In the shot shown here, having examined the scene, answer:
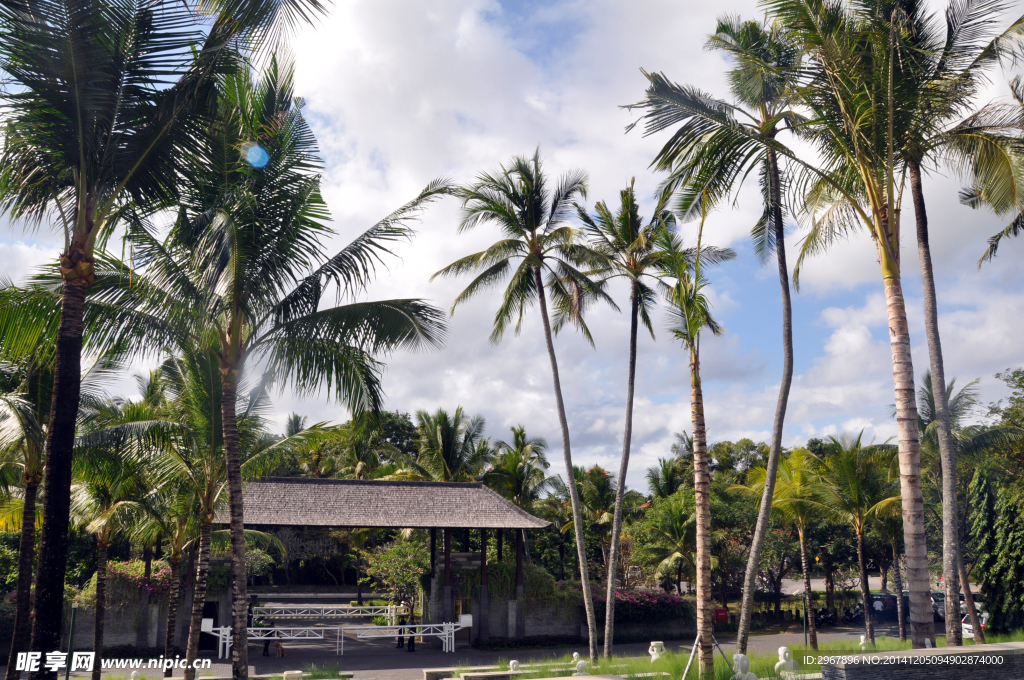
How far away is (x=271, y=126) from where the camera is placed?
11445 millimetres

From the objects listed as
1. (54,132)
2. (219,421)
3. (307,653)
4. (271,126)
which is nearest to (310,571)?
(307,653)

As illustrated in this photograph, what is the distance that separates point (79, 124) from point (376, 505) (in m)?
18.4

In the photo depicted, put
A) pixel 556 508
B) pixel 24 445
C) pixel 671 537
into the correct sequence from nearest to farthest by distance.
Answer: pixel 24 445, pixel 671 537, pixel 556 508

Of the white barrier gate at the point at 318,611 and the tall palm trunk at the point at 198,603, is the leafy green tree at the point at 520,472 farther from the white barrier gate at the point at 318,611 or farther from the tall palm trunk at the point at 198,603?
the tall palm trunk at the point at 198,603

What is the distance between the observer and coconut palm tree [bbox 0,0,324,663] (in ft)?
22.3

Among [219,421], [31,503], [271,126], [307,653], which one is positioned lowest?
[307,653]

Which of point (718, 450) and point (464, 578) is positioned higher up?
point (718, 450)

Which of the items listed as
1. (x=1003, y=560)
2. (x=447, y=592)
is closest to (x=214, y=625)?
(x=447, y=592)

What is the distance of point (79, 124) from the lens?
716 cm

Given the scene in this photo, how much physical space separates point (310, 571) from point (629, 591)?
803 inches

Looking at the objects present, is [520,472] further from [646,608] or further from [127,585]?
[127,585]

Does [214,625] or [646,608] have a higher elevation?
[214,625]

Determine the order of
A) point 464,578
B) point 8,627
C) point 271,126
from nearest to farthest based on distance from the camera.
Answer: point 271,126 < point 8,627 < point 464,578

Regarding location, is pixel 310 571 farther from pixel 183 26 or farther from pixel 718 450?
pixel 183 26
